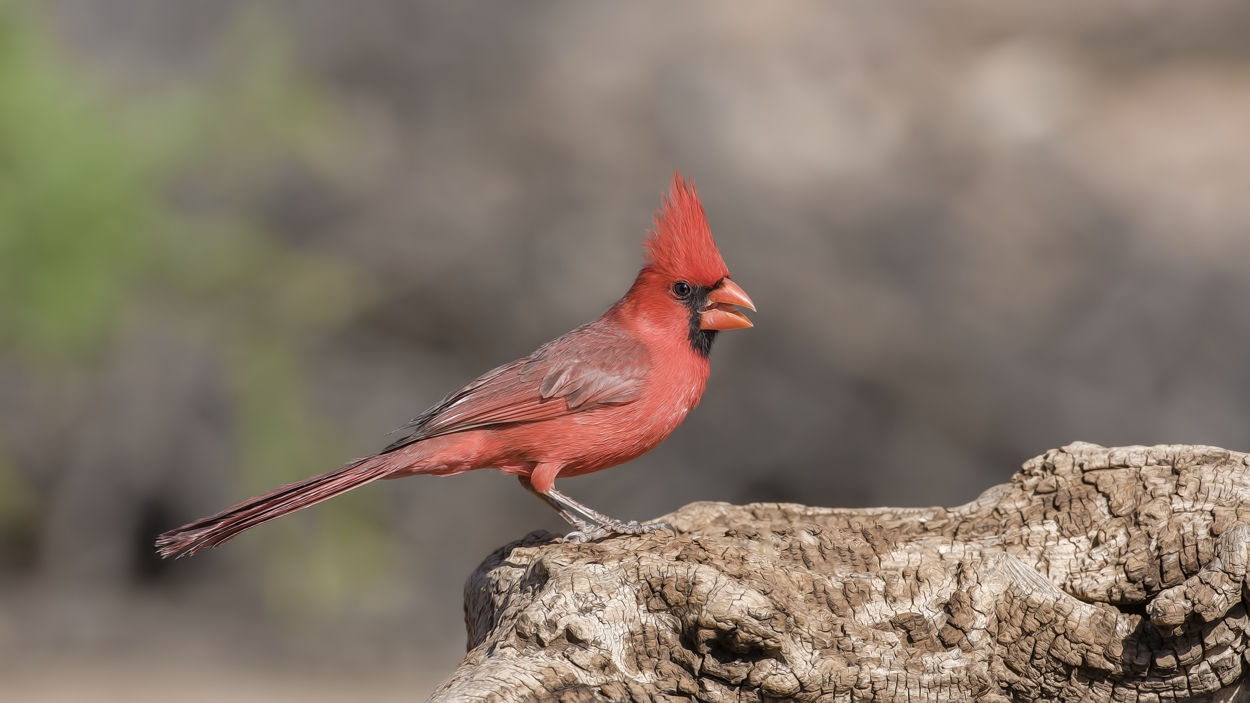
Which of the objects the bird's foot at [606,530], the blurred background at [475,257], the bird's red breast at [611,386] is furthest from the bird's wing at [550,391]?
the blurred background at [475,257]

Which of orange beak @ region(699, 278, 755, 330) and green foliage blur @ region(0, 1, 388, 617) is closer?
orange beak @ region(699, 278, 755, 330)

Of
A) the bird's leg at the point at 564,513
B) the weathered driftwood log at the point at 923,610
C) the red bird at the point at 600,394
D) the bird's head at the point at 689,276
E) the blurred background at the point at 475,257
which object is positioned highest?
the blurred background at the point at 475,257

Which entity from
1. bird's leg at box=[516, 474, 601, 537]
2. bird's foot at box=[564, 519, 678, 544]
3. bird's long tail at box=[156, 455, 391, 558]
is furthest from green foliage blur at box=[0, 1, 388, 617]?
bird's foot at box=[564, 519, 678, 544]

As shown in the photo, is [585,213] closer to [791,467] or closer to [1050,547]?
[791,467]

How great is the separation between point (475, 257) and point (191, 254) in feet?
5.84

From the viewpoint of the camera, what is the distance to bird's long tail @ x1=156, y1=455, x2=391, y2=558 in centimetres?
296

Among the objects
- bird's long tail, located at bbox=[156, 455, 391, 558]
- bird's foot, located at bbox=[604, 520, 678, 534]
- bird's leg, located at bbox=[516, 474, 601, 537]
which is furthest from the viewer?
bird's leg, located at bbox=[516, 474, 601, 537]

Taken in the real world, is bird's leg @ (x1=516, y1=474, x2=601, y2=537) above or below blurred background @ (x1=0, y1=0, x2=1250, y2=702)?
below

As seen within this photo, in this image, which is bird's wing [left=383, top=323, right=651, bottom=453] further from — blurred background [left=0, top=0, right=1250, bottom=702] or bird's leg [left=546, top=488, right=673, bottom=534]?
blurred background [left=0, top=0, right=1250, bottom=702]

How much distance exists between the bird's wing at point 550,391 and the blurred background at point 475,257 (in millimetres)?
3031

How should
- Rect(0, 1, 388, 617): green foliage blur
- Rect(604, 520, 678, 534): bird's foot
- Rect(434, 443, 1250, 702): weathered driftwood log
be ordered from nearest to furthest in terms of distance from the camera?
Rect(434, 443, 1250, 702): weathered driftwood log
Rect(604, 520, 678, 534): bird's foot
Rect(0, 1, 388, 617): green foliage blur

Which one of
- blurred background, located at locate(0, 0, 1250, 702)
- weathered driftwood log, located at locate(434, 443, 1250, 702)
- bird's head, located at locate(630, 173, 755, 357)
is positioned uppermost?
blurred background, located at locate(0, 0, 1250, 702)

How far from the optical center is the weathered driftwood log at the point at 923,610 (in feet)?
7.92

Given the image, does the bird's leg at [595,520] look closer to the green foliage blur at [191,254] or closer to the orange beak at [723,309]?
Result: the orange beak at [723,309]
